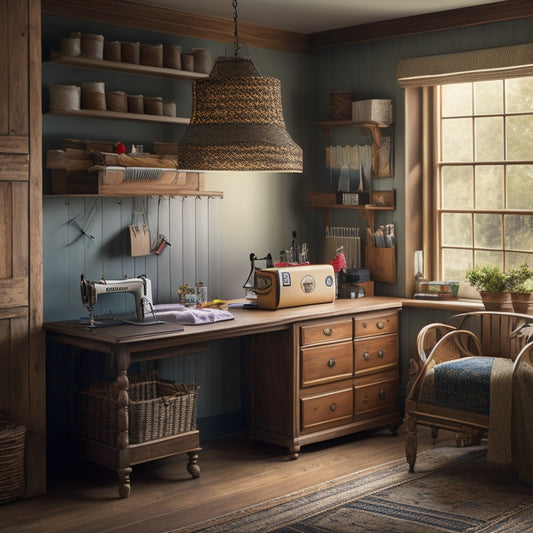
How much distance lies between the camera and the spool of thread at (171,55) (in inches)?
203

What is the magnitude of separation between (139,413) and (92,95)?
1.74 metres

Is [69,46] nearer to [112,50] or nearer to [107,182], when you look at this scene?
[112,50]

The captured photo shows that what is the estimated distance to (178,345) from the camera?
465cm

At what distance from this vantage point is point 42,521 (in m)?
4.12

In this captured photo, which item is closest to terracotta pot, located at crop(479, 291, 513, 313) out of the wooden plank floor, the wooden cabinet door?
the wooden plank floor

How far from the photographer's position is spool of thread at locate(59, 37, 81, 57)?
473 cm

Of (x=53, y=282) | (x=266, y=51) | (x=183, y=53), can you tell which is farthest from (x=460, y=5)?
(x=53, y=282)

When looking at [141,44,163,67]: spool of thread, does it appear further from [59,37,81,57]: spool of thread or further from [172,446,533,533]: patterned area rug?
[172,446,533,533]: patterned area rug

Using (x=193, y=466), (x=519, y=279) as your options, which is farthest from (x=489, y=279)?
(x=193, y=466)

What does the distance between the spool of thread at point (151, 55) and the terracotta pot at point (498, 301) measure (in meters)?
2.37

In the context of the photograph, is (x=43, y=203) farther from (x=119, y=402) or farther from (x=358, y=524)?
(x=358, y=524)

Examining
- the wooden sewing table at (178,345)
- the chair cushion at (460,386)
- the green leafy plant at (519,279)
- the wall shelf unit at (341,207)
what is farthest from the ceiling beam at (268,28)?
the chair cushion at (460,386)

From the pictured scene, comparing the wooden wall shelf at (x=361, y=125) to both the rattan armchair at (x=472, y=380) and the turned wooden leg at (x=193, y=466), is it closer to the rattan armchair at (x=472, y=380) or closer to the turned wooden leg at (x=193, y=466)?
the rattan armchair at (x=472, y=380)

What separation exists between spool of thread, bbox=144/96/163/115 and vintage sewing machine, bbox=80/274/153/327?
1019mm
